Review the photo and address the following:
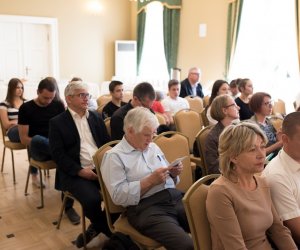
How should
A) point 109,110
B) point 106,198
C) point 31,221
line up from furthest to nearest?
point 109,110
point 31,221
point 106,198

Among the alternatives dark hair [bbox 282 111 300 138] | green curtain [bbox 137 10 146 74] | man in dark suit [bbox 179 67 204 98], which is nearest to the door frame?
green curtain [bbox 137 10 146 74]

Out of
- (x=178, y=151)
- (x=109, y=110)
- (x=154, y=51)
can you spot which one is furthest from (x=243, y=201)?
(x=154, y=51)

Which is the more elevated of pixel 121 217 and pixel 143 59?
pixel 143 59

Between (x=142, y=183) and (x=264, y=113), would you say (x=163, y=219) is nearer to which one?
(x=142, y=183)

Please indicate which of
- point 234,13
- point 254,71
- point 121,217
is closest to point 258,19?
point 234,13

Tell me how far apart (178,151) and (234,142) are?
3.58ft

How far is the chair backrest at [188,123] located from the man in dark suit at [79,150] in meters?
1.14

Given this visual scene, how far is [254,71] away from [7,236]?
5179 mm

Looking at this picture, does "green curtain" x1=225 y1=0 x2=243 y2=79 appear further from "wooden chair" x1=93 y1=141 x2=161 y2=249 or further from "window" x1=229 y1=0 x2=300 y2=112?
"wooden chair" x1=93 y1=141 x2=161 y2=249

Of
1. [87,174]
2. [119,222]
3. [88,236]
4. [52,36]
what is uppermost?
[52,36]

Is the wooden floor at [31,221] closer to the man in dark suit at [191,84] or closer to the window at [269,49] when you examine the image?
the man in dark suit at [191,84]

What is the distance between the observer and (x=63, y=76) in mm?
8867

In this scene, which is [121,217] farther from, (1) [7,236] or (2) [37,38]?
(2) [37,38]

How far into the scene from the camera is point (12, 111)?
441cm
